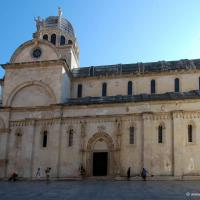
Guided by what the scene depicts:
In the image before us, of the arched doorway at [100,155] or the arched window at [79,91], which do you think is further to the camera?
the arched window at [79,91]

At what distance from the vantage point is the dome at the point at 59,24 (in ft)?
165

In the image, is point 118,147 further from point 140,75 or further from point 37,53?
point 37,53

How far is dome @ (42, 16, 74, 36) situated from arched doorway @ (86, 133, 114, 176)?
1775 cm

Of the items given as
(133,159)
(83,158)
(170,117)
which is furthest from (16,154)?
(170,117)

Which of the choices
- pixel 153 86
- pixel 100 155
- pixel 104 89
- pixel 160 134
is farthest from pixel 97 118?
pixel 153 86

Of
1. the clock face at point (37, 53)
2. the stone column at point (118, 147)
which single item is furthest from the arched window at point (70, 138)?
the clock face at point (37, 53)

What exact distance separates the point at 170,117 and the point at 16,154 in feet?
48.9

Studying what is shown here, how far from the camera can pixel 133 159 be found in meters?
36.6

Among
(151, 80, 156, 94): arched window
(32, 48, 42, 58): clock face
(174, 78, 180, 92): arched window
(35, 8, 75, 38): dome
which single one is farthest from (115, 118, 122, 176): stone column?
(35, 8, 75, 38): dome

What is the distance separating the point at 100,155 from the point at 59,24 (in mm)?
19745

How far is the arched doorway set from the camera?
37312mm

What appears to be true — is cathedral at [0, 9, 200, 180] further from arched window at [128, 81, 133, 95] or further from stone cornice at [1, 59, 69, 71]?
stone cornice at [1, 59, 69, 71]

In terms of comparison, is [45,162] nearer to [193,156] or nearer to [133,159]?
[133,159]

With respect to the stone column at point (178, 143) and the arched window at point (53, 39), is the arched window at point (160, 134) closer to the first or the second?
the stone column at point (178, 143)
